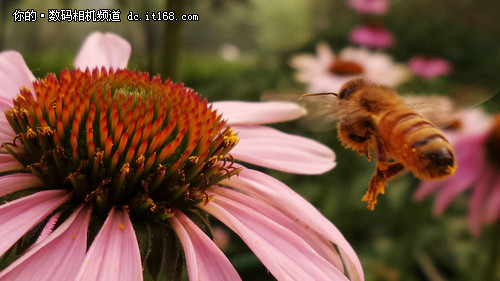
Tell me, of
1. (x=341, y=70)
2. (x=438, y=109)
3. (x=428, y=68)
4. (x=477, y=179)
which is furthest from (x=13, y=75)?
(x=428, y=68)

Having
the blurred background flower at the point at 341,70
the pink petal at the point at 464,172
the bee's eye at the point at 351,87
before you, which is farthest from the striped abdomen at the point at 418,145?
the blurred background flower at the point at 341,70

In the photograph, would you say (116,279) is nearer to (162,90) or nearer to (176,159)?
(176,159)

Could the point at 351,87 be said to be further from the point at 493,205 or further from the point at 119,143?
the point at 493,205

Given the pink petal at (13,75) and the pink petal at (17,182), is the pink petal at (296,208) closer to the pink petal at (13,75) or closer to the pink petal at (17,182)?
the pink petal at (17,182)

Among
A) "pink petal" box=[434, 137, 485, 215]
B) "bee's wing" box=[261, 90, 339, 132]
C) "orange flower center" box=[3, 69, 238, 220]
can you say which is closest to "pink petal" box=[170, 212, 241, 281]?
"orange flower center" box=[3, 69, 238, 220]

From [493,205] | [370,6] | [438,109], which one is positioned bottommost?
[493,205]

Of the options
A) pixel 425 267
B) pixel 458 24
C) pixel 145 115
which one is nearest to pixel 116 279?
pixel 145 115
